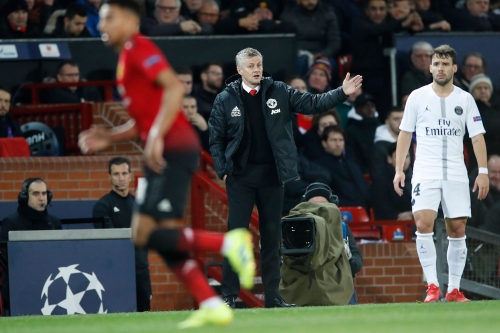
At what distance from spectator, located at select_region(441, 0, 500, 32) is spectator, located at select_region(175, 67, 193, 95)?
500cm

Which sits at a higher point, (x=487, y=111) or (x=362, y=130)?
(x=487, y=111)

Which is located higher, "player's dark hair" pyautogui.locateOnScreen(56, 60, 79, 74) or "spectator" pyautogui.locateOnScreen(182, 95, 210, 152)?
"player's dark hair" pyautogui.locateOnScreen(56, 60, 79, 74)

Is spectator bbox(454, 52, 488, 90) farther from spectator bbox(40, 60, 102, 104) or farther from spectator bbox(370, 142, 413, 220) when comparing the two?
spectator bbox(40, 60, 102, 104)

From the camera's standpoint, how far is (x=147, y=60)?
239 inches

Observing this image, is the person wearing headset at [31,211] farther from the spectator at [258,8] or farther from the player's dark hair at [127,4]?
the spectator at [258,8]

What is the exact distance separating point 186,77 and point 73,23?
5.83ft

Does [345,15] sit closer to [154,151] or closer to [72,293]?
[72,293]

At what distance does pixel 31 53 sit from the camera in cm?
1301

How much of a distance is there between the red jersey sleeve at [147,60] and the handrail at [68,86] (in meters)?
6.53

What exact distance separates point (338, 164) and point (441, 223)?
1933 mm

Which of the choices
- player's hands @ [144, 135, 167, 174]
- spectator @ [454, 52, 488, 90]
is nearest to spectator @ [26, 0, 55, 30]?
spectator @ [454, 52, 488, 90]

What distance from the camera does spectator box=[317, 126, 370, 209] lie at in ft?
42.1

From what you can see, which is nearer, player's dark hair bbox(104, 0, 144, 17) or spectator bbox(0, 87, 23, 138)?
player's dark hair bbox(104, 0, 144, 17)

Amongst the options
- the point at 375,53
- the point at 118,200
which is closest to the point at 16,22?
the point at 118,200
